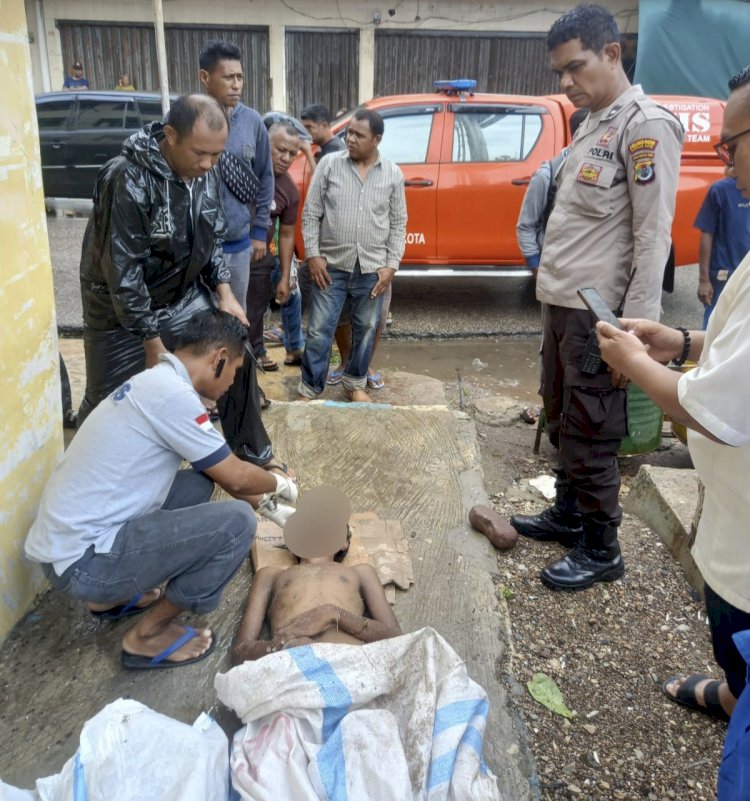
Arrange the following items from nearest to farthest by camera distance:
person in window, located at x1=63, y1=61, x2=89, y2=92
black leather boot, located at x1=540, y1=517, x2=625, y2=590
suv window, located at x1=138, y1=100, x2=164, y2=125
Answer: black leather boot, located at x1=540, y1=517, x2=625, y2=590, suv window, located at x1=138, y1=100, x2=164, y2=125, person in window, located at x1=63, y1=61, x2=89, y2=92

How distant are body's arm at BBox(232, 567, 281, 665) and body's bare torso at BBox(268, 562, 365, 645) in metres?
0.02

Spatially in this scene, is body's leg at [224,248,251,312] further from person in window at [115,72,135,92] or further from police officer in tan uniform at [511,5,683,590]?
person in window at [115,72,135,92]

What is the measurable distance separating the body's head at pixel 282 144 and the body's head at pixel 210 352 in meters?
2.64

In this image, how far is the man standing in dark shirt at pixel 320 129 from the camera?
5484 mm

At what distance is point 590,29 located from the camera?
100 inches

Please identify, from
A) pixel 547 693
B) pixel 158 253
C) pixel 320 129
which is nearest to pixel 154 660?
pixel 547 693

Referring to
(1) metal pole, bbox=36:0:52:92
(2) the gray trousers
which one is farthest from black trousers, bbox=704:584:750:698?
(1) metal pole, bbox=36:0:52:92

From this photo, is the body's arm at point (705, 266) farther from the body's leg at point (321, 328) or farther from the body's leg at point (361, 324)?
the body's leg at point (321, 328)

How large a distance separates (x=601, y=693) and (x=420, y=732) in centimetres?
95

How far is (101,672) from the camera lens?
2174 millimetres

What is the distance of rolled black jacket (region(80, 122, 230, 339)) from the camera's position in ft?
8.79

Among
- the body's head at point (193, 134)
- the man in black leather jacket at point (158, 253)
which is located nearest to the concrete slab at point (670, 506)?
the man in black leather jacket at point (158, 253)

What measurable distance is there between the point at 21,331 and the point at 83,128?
26.9 ft

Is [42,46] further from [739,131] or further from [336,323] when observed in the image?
[739,131]
